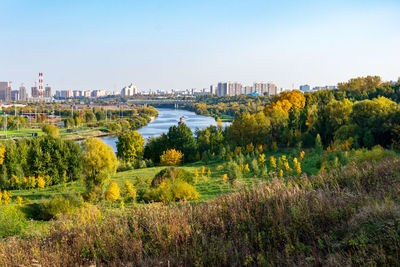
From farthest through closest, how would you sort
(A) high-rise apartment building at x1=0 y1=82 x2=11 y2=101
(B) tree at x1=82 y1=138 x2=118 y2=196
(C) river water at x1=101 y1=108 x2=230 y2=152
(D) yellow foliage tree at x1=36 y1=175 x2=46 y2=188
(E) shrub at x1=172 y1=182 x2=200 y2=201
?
(A) high-rise apartment building at x1=0 y1=82 x2=11 y2=101
(C) river water at x1=101 y1=108 x2=230 y2=152
(D) yellow foliage tree at x1=36 y1=175 x2=46 y2=188
(B) tree at x1=82 y1=138 x2=118 y2=196
(E) shrub at x1=172 y1=182 x2=200 y2=201

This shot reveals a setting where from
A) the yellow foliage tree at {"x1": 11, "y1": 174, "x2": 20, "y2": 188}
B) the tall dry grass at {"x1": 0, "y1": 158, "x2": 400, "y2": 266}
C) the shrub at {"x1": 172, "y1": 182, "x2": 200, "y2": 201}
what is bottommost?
the yellow foliage tree at {"x1": 11, "y1": 174, "x2": 20, "y2": 188}

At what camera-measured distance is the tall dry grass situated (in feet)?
9.90

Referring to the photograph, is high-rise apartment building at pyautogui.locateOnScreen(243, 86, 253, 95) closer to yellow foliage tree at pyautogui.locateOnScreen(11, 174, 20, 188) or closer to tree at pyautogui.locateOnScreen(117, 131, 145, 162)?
tree at pyautogui.locateOnScreen(117, 131, 145, 162)

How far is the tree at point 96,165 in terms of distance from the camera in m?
13.6

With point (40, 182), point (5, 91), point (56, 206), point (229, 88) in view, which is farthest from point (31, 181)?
point (5, 91)

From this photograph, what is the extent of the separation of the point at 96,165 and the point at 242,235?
11.2 meters

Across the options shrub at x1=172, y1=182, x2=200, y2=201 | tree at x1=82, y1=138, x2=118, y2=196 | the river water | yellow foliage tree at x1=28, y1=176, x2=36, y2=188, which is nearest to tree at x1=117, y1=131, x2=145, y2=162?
the river water

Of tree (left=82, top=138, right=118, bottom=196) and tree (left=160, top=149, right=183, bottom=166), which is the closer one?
tree (left=82, top=138, right=118, bottom=196)

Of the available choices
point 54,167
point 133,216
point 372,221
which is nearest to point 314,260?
point 372,221

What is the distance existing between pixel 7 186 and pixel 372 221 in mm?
23572

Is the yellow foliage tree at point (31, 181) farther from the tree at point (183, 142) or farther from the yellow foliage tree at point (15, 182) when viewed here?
the tree at point (183, 142)

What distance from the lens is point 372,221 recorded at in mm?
3287

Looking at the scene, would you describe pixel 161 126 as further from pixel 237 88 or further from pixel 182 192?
pixel 237 88

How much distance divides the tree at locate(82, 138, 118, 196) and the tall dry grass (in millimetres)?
9401
